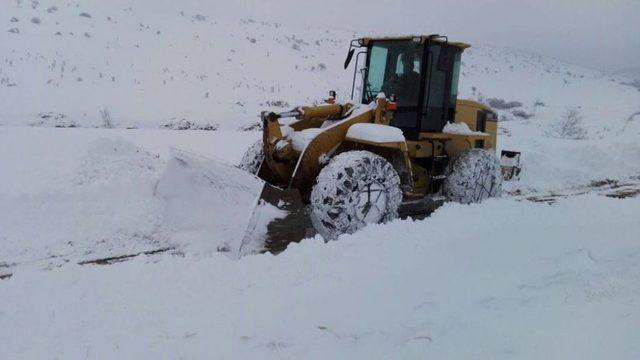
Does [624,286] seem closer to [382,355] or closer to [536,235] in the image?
[536,235]

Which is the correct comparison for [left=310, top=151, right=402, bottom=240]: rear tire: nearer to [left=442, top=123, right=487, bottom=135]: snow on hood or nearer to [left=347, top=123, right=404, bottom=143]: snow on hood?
[left=347, top=123, right=404, bottom=143]: snow on hood

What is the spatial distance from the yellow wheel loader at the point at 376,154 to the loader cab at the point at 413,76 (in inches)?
0.5

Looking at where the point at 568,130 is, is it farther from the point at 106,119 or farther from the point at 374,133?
the point at 106,119

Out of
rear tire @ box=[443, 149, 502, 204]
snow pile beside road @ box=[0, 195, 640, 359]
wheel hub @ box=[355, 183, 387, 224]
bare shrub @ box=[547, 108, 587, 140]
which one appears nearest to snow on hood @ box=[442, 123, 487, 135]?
rear tire @ box=[443, 149, 502, 204]

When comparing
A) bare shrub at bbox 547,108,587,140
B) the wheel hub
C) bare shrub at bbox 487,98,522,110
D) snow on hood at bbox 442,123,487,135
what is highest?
bare shrub at bbox 487,98,522,110

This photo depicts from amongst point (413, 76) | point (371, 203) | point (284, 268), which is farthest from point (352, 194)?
point (413, 76)

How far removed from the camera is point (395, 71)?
7719 millimetres

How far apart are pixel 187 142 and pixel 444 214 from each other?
6131 millimetres

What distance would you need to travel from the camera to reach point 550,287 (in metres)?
4.05

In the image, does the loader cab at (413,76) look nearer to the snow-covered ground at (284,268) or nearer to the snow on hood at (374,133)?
the snow on hood at (374,133)

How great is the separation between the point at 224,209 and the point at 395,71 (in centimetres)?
324

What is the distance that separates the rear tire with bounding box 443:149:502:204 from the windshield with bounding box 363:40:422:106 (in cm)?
117

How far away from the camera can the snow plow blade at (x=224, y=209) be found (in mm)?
5598

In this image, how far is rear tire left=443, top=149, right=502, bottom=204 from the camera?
7898 millimetres
